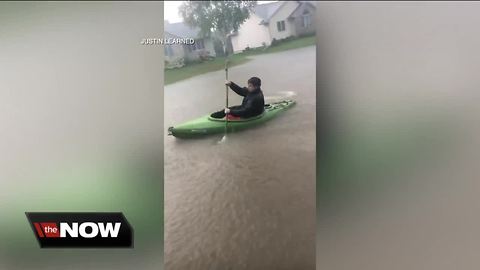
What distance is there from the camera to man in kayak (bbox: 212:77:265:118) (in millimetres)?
1026

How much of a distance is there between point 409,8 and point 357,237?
67cm

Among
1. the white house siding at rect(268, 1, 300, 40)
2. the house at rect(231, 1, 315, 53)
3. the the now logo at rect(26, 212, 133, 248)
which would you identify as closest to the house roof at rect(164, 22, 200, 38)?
the house at rect(231, 1, 315, 53)

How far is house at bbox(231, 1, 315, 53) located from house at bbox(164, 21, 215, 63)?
10cm

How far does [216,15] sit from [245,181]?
0.48 metres

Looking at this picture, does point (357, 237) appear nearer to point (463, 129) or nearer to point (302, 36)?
point (463, 129)

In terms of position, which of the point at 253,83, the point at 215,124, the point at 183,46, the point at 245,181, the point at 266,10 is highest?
the point at 266,10

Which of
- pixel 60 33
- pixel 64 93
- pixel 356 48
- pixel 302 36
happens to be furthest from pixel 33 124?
pixel 356 48

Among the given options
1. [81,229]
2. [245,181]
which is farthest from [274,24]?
[81,229]

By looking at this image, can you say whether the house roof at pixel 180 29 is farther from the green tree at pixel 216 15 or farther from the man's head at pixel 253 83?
the man's head at pixel 253 83

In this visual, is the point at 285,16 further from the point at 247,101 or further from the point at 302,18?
the point at 247,101

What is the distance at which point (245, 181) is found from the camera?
3.36ft

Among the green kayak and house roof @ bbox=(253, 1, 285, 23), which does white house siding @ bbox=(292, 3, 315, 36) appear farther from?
the green kayak

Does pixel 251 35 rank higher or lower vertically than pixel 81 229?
higher

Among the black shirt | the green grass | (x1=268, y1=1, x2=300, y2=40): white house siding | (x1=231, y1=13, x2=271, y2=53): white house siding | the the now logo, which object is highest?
(x1=268, y1=1, x2=300, y2=40): white house siding
